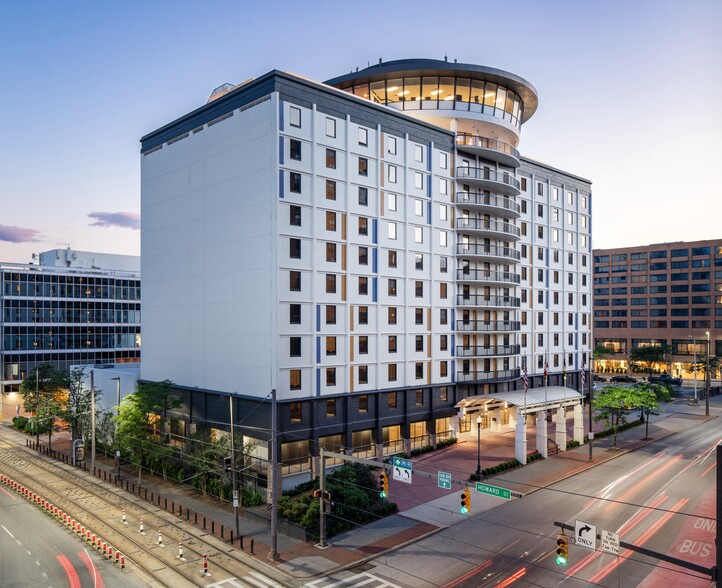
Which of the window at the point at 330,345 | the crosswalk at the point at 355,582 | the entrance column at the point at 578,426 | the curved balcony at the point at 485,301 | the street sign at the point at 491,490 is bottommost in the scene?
the crosswalk at the point at 355,582

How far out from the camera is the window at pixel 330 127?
1810 inches

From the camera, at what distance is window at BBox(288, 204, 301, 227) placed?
1706 inches

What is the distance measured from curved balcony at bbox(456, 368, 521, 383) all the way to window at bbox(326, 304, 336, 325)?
17.0 meters

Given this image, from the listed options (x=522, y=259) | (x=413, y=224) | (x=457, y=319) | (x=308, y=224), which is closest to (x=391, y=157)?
(x=413, y=224)

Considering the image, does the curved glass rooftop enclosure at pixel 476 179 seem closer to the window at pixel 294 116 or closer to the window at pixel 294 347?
the window at pixel 294 116

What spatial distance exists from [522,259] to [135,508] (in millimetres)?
48870

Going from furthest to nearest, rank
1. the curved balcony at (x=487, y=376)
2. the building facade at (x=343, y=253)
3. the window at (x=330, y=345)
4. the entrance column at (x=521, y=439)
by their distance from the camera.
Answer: the curved balcony at (x=487, y=376), the entrance column at (x=521, y=439), the window at (x=330, y=345), the building facade at (x=343, y=253)

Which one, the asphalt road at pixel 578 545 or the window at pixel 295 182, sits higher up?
the window at pixel 295 182

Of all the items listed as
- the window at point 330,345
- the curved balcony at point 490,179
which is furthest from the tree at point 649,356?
the window at point 330,345

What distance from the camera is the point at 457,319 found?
5678 cm

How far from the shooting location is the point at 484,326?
5762 cm

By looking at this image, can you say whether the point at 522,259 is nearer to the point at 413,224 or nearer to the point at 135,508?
the point at 413,224

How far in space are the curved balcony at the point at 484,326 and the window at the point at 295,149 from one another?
2390 centimetres

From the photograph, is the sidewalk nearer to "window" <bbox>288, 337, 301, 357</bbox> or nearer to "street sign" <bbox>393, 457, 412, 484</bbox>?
"street sign" <bbox>393, 457, 412, 484</bbox>
